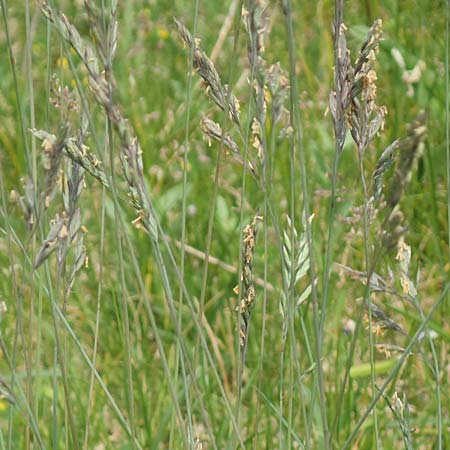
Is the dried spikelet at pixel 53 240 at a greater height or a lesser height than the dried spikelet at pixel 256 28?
lesser

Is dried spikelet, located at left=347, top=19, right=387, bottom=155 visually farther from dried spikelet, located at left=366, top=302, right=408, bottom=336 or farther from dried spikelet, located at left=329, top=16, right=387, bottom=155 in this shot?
dried spikelet, located at left=366, top=302, right=408, bottom=336

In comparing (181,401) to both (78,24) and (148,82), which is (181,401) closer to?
(148,82)

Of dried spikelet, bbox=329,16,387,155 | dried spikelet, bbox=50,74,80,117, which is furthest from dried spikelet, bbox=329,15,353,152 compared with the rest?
dried spikelet, bbox=50,74,80,117

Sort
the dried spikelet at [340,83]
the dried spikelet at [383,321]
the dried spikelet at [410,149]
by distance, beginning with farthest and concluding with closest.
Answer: the dried spikelet at [383,321], the dried spikelet at [340,83], the dried spikelet at [410,149]

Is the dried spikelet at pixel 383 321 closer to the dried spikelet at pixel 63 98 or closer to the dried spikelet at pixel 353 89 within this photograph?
the dried spikelet at pixel 353 89

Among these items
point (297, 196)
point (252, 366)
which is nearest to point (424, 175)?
point (297, 196)

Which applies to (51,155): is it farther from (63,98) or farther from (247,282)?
(247,282)

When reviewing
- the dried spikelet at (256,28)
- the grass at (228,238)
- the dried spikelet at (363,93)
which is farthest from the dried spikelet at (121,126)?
the dried spikelet at (363,93)

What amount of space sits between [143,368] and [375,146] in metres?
0.87

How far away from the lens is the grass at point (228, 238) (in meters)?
0.98

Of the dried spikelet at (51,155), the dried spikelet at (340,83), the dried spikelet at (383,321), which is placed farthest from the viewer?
the dried spikelet at (383,321)

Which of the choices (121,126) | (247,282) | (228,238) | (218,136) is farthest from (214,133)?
(228,238)

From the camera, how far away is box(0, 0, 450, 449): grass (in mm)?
978

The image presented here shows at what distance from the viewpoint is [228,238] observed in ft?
7.71
